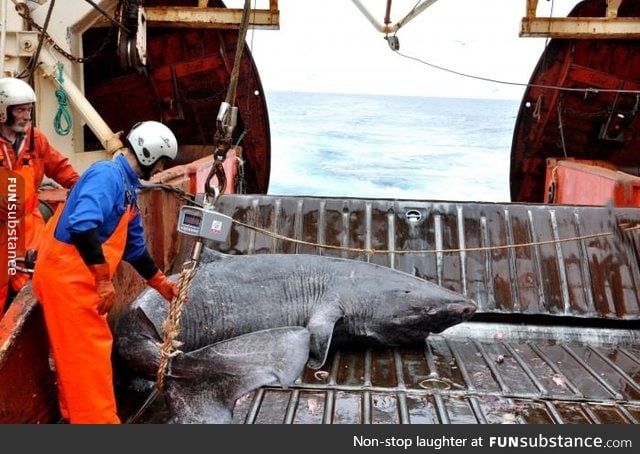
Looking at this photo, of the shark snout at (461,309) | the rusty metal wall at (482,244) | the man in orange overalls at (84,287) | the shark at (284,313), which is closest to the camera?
the man in orange overalls at (84,287)

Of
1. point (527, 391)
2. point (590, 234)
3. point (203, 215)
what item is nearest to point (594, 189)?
point (590, 234)

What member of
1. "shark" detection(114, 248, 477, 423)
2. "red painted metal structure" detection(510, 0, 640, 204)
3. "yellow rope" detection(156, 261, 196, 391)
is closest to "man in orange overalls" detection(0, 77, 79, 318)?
"shark" detection(114, 248, 477, 423)

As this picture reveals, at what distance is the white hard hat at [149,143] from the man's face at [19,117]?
1.24 meters

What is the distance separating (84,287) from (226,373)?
2.88ft

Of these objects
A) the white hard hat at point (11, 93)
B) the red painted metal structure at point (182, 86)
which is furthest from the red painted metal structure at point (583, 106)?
the white hard hat at point (11, 93)

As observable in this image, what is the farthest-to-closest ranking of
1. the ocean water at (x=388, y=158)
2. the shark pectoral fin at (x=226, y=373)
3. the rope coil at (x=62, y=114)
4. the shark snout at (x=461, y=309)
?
1. the ocean water at (x=388, y=158)
2. the rope coil at (x=62, y=114)
3. the shark snout at (x=461, y=309)
4. the shark pectoral fin at (x=226, y=373)

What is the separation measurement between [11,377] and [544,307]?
392 centimetres

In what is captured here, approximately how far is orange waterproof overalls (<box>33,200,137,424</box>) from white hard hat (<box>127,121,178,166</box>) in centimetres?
62

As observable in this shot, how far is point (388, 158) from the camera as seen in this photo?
32406 millimetres

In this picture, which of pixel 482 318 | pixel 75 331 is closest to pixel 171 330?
pixel 75 331

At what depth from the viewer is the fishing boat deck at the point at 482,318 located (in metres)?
3.65

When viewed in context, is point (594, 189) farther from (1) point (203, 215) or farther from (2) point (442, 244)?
(1) point (203, 215)

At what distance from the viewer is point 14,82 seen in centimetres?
413

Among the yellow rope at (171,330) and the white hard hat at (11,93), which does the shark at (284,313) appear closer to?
the yellow rope at (171,330)
